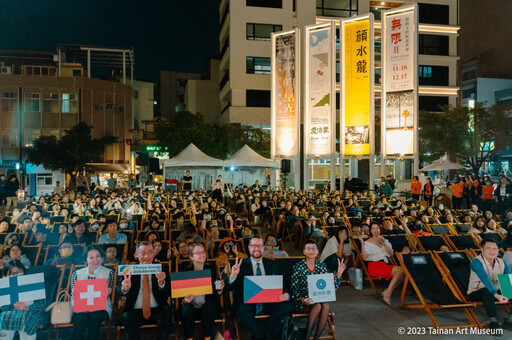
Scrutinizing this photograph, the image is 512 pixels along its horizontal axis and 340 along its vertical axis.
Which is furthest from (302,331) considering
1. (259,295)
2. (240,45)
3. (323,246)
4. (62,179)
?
(62,179)

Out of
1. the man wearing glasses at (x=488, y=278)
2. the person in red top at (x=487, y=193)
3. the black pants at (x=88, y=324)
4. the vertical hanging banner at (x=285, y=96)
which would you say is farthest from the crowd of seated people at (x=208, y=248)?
the vertical hanging banner at (x=285, y=96)

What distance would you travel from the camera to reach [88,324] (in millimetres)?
5480

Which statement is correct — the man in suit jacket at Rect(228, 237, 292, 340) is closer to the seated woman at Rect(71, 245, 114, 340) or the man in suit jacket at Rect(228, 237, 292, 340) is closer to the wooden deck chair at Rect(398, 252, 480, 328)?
the seated woman at Rect(71, 245, 114, 340)

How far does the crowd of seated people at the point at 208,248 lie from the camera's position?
18.4 ft

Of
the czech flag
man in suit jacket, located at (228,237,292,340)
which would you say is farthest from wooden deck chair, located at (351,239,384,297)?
the czech flag

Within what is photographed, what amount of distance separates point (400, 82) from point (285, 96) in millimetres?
6091

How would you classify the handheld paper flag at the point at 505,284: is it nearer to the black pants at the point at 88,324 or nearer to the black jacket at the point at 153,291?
the black jacket at the point at 153,291

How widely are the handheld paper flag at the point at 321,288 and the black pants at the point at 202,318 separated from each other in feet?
4.12

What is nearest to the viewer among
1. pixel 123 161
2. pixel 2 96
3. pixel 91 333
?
pixel 91 333

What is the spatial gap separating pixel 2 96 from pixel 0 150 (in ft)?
17.7

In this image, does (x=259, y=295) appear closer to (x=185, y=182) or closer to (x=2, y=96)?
(x=185, y=182)

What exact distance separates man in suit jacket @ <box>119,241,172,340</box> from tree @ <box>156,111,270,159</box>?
99.3 feet

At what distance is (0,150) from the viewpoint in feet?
140

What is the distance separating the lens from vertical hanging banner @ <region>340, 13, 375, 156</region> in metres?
22.9
